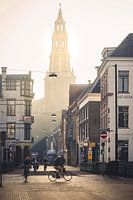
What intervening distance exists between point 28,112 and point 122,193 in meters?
65.0

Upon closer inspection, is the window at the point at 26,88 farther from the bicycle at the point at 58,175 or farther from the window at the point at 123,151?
the bicycle at the point at 58,175

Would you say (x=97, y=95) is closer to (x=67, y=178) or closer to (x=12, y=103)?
(x=12, y=103)

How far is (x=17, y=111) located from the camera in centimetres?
8862

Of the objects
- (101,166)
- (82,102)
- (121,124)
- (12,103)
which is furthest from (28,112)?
(101,166)

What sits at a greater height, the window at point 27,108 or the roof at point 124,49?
the roof at point 124,49

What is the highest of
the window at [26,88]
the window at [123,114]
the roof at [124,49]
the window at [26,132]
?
the roof at [124,49]

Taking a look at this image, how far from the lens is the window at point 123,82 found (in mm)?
59406

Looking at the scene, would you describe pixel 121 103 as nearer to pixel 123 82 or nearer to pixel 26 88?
pixel 123 82

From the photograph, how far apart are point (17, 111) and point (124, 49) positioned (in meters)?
31.3

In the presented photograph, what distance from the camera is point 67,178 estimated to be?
129 feet

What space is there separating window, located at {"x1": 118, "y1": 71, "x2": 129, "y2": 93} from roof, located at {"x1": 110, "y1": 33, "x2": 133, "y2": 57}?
215 centimetres

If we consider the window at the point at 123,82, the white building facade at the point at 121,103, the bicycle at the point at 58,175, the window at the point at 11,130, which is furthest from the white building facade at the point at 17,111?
the bicycle at the point at 58,175

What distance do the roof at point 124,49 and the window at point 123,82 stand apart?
7.04 ft

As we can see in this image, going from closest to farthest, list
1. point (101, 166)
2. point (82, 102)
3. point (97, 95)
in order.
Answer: point (101, 166), point (97, 95), point (82, 102)
